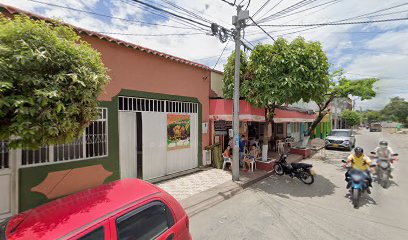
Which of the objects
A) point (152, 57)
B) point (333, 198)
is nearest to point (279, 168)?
point (333, 198)

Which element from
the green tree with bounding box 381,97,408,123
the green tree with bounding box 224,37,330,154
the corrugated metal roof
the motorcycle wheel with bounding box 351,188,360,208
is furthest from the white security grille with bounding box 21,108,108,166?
the green tree with bounding box 381,97,408,123

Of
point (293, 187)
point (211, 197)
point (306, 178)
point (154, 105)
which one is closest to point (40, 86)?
point (154, 105)

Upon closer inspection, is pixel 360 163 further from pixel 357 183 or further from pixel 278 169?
pixel 278 169

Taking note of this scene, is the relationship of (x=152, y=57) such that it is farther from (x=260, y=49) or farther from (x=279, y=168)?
(x=279, y=168)

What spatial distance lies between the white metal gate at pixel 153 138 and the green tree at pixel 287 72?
9.93ft

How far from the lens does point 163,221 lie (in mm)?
2744

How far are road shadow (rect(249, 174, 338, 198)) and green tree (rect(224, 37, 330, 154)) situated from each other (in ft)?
9.98

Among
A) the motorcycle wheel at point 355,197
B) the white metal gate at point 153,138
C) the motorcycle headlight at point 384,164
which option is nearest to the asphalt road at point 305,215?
the motorcycle wheel at point 355,197

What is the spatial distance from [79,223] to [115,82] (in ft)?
15.8

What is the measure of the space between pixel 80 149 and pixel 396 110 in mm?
93387

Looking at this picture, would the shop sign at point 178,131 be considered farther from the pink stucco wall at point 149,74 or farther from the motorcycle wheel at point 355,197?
the motorcycle wheel at point 355,197

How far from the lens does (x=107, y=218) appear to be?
2.27 meters

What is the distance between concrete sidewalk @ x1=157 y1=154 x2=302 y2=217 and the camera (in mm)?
5590

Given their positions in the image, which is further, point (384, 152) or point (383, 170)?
point (384, 152)
